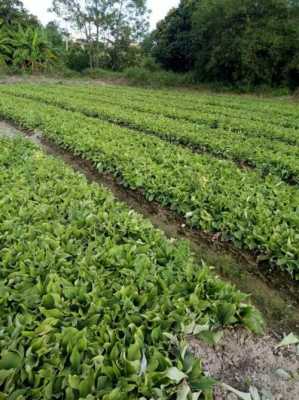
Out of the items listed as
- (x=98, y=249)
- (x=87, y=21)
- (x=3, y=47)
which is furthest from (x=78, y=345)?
(x=87, y=21)

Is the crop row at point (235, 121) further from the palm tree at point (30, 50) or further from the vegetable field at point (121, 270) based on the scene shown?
the palm tree at point (30, 50)

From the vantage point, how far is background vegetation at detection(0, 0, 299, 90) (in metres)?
20.5

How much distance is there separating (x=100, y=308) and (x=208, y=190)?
108 inches

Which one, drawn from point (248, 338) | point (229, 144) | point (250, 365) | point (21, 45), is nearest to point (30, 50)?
point (21, 45)

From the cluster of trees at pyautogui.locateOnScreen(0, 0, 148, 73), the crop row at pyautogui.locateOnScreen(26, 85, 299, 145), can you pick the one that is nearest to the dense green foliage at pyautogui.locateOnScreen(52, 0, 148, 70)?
the cluster of trees at pyautogui.locateOnScreen(0, 0, 148, 73)

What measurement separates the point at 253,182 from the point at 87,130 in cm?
444

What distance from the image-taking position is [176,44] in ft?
91.6

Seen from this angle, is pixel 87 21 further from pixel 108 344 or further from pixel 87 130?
pixel 108 344

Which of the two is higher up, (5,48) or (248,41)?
(248,41)

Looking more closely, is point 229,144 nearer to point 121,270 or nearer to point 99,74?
point 121,270

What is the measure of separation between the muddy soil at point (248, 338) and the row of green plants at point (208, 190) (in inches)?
7.4

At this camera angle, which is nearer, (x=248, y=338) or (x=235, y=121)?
(x=248, y=338)

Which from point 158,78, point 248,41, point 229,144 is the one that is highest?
point 248,41

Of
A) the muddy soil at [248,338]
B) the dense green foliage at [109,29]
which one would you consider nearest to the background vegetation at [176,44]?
the dense green foliage at [109,29]
